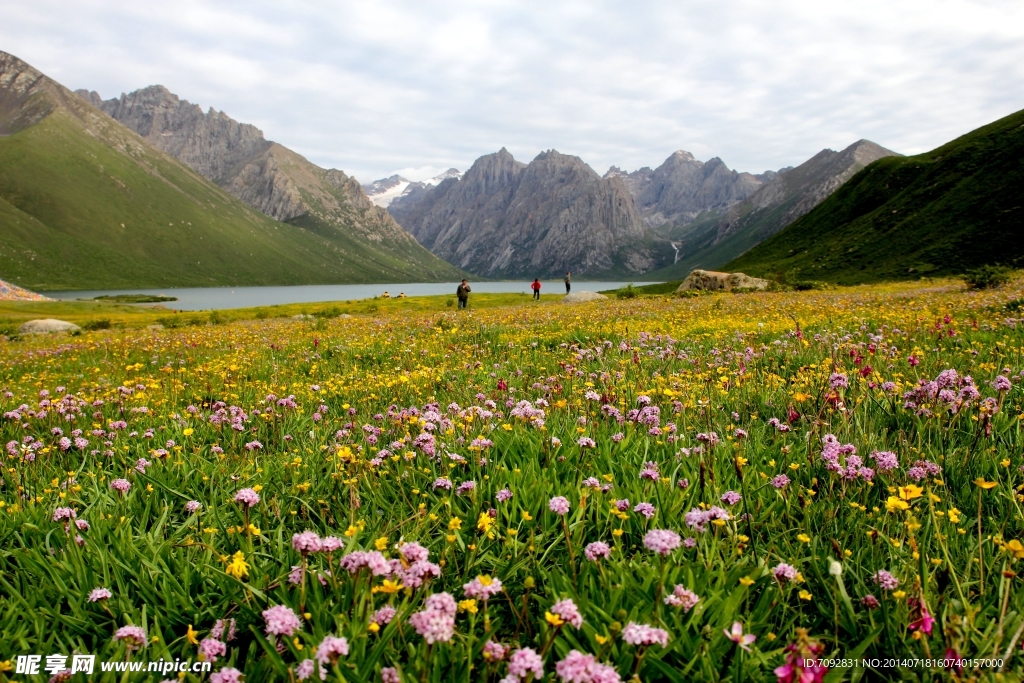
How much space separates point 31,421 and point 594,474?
683 centimetres

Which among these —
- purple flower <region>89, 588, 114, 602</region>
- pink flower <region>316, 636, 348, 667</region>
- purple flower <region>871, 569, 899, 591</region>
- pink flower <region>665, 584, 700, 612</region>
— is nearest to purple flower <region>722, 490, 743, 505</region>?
purple flower <region>871, 569, 899, 591</region>

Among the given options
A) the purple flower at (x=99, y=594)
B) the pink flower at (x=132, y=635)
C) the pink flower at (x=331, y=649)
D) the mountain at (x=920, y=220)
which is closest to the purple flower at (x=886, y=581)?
the pink flower at (x=331, y=649)

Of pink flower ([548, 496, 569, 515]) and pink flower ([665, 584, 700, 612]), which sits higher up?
pink flower ([548, 496, 569, 515])

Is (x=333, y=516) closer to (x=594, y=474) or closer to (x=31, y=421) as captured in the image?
(x=594, y=474)

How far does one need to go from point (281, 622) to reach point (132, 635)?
0.73 metres

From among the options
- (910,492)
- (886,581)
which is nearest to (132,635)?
(886,581)

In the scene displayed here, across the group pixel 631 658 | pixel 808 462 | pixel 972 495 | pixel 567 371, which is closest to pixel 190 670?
pixel 631 658

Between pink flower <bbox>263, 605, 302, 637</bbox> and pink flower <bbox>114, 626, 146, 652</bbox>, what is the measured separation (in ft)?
1.99

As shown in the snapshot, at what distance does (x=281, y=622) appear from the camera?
1997 mm

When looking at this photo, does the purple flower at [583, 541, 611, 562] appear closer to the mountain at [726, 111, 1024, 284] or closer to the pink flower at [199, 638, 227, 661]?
the pink flower at [199, 638, 227, 661]

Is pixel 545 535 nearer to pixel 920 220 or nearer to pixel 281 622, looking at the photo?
pixel 281 622

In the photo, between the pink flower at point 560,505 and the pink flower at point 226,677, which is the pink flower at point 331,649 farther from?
the pink flower at point 560,505

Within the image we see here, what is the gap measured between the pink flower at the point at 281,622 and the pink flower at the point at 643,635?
49.9 inches

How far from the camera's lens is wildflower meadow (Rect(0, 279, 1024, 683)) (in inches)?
84.0
